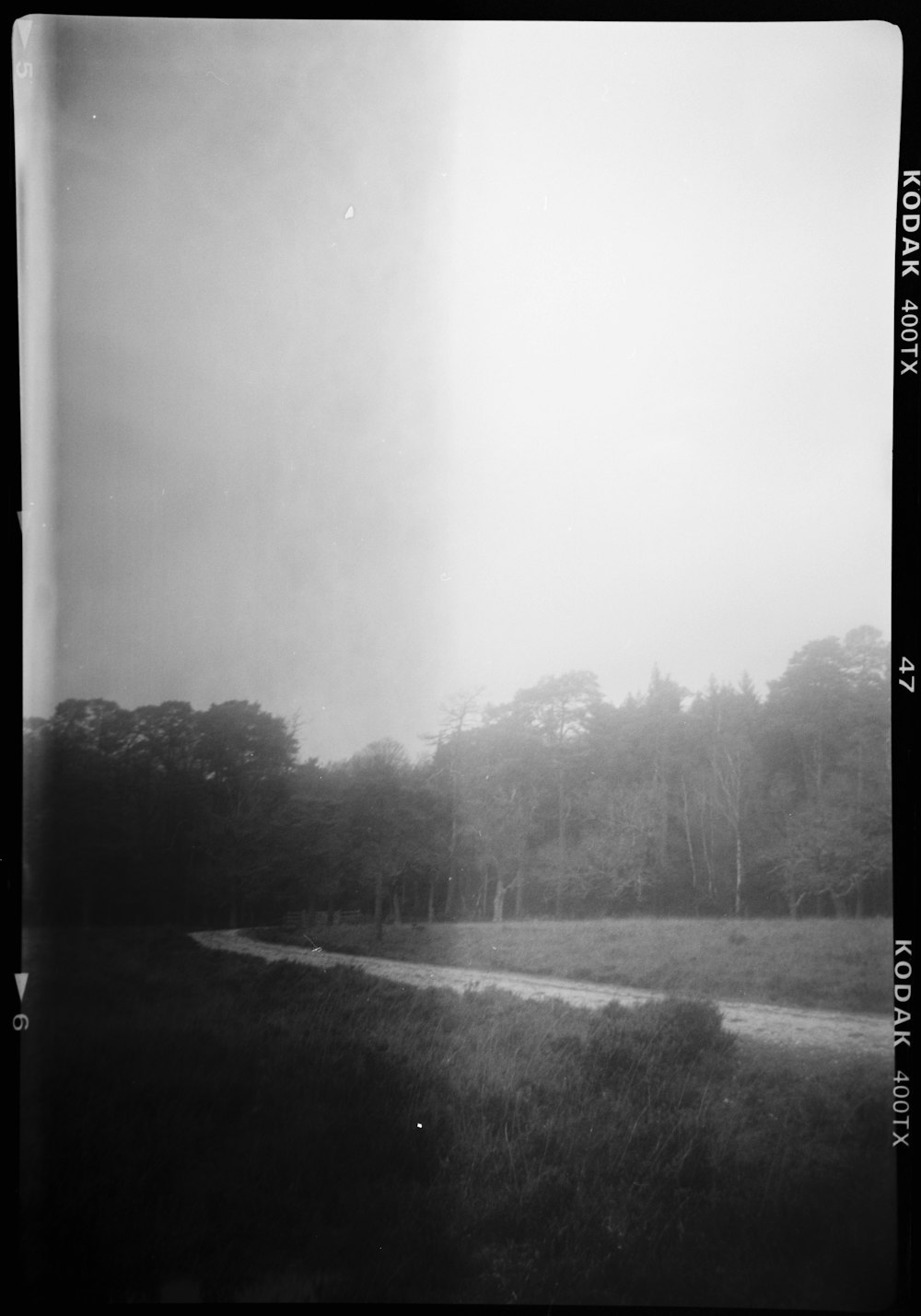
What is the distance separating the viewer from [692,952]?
1537 millimetres

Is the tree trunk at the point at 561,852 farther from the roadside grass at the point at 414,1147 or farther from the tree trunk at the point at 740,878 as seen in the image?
the tree trunk at the point at 740,878

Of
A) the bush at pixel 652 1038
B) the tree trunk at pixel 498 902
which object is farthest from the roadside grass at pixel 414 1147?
the tree trunk at pixel 498 902

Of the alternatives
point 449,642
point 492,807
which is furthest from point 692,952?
point 449,642

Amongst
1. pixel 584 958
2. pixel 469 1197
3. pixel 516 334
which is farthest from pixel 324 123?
pixel 469 1197

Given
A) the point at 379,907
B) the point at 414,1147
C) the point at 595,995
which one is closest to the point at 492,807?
the point at 379,907

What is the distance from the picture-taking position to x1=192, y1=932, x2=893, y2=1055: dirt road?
1524 millimetres

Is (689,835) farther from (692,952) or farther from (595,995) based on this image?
(595,995)

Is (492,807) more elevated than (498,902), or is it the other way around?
(492,807)

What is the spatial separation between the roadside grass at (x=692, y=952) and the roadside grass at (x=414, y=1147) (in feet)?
0.20

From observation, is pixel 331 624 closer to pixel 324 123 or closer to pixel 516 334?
pixel 516 334

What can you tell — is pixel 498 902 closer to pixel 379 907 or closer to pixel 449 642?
pixel 379 907

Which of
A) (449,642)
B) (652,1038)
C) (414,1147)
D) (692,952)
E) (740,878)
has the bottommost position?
(414,1147)

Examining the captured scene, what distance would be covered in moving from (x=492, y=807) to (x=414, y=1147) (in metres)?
0.59

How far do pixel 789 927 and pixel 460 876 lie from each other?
574 mm
